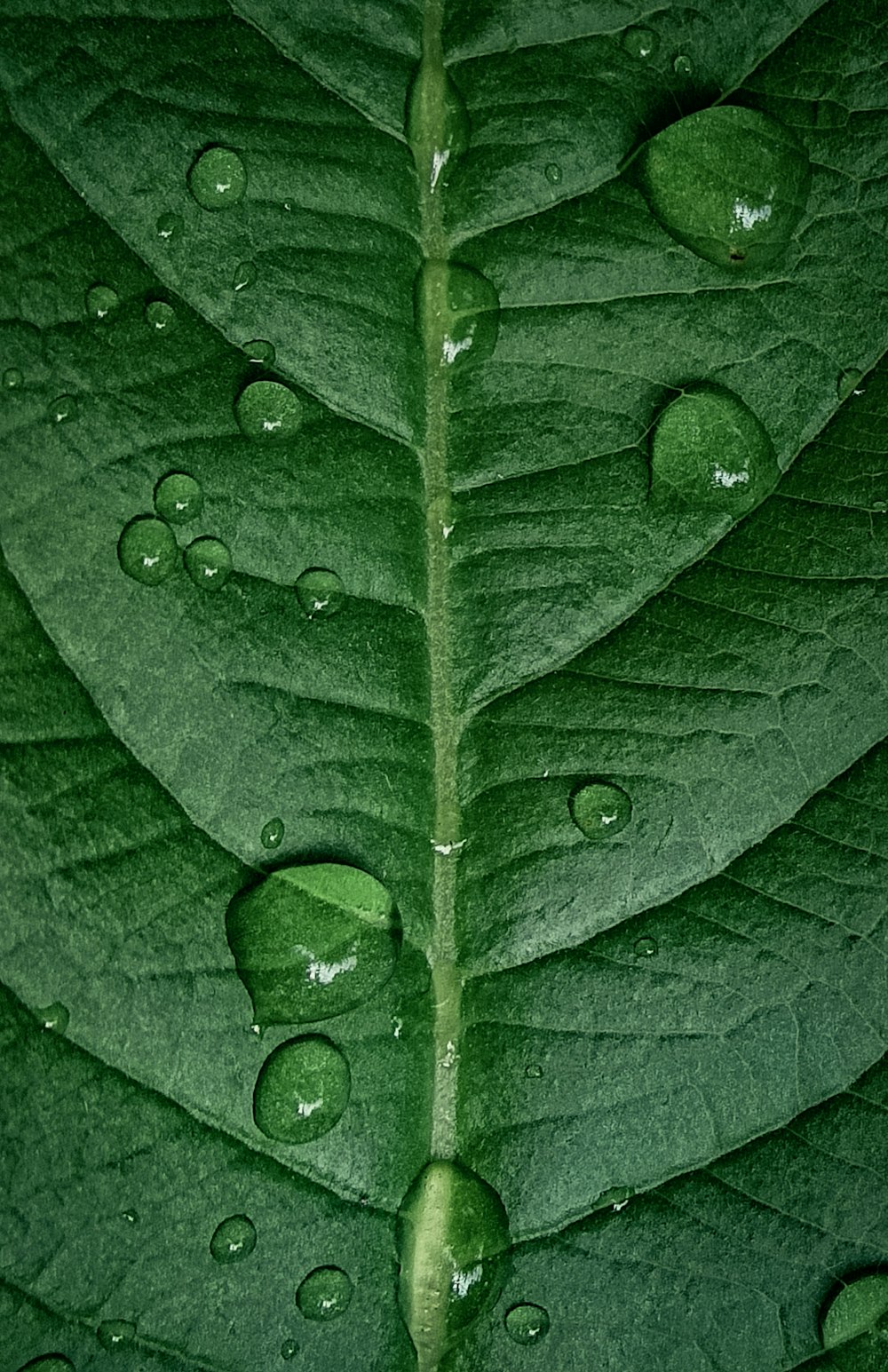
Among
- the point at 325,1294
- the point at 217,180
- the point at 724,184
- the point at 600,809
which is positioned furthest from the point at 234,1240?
the point at 724,184

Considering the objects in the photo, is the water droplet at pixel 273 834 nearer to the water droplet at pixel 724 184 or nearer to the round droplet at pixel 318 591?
the round droplet at pixel 318 591

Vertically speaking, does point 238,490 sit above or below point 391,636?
above

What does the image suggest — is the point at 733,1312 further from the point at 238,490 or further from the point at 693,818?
the point at 238,490

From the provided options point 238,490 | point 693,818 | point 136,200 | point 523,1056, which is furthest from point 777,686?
point 136,200

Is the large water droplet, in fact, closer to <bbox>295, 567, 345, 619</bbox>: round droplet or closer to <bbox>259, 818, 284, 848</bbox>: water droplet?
<bbox>259, 818, 284, 848</bbox>: water droplet

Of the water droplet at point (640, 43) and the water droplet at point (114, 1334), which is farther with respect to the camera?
the water droplet at point (640, 43)

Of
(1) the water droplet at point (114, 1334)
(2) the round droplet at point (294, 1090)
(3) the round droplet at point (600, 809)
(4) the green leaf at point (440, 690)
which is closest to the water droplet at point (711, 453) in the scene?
(4) the green leaf at point (440, 690)

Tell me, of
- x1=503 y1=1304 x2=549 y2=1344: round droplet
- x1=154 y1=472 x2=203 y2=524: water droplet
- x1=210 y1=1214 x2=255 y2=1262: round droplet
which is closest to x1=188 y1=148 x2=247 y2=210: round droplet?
x1=154 y1=472 x2=203 y2=524: water droplet
